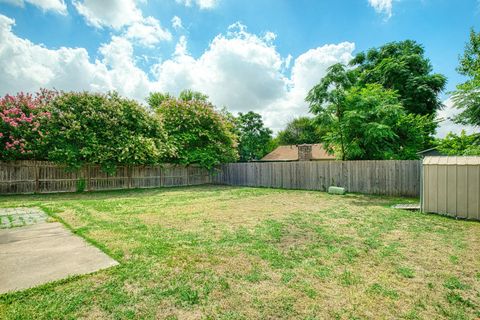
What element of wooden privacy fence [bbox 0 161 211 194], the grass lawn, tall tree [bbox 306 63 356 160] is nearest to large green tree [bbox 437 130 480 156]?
the grass lawn

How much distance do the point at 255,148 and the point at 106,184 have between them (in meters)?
25.1

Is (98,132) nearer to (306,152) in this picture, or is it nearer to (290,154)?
(306,152)

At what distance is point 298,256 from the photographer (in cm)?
333

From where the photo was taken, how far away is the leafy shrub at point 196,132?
16.1m

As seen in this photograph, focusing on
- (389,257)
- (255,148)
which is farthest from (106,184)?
(255,148)

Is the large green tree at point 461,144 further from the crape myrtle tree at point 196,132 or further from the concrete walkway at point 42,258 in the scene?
the crape myrtle tree at point 196,132

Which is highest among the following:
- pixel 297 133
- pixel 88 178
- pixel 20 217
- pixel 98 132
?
pixel 297 133

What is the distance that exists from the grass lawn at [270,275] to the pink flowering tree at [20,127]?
8207mm

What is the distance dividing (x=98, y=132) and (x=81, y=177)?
2507mm

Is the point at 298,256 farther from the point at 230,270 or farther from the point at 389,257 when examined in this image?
the point at 389,257

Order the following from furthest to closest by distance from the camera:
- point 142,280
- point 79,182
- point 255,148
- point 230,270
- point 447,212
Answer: point 255,148 → point 79,182 → point 447,212 → point 230,270 → point 142,280

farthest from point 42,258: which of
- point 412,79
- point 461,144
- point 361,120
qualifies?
point 412,79

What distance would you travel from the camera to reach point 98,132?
1226 centimetres

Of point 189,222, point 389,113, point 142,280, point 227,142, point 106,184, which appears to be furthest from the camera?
point 227,142
